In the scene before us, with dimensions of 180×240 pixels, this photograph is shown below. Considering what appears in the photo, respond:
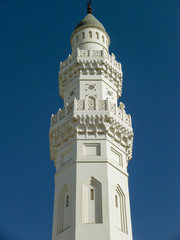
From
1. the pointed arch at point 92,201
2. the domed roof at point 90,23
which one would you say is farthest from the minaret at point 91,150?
the domed roof at point 90,23

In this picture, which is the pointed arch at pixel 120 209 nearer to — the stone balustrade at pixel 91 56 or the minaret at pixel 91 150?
the minaret at pixel 91 150

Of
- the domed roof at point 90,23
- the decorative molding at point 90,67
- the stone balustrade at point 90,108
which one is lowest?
the stone balustrade at point 90,108

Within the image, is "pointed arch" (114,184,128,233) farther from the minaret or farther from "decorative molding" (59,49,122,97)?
"decorative molding" (59,49,122,97)

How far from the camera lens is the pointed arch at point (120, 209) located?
57.5 feet

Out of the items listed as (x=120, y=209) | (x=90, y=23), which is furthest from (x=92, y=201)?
(x=90, y=23)

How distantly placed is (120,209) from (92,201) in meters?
1.57

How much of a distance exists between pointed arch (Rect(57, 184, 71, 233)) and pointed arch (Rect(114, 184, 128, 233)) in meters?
2.16

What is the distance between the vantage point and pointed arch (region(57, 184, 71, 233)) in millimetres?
17328

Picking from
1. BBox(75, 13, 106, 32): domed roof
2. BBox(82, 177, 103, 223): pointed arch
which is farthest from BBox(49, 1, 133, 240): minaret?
BBox(75, 13, 106, 32): domed roof

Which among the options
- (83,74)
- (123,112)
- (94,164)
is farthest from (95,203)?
(83,74)

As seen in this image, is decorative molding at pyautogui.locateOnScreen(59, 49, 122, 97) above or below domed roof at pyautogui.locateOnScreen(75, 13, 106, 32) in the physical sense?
below

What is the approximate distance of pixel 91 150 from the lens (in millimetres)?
19234

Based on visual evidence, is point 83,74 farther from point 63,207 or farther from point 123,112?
point 63,207

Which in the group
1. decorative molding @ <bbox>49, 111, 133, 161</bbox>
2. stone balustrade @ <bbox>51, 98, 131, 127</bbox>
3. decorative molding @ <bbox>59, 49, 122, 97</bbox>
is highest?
decorative molding @ <bbox>59, 49, 122, 97</bbox>
